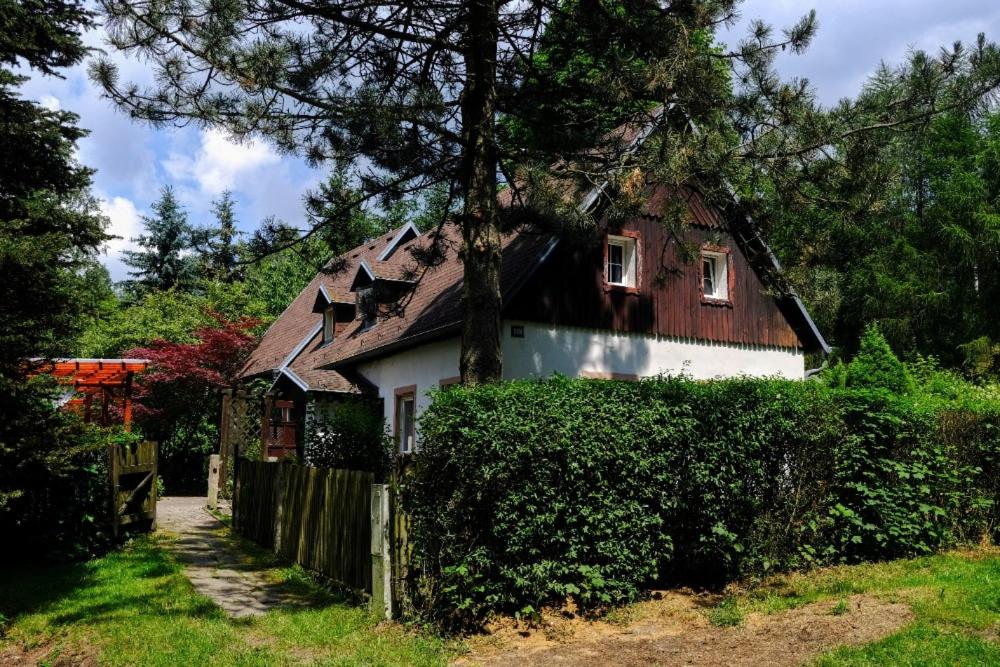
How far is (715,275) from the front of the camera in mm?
17547

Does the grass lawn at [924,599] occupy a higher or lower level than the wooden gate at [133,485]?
lower

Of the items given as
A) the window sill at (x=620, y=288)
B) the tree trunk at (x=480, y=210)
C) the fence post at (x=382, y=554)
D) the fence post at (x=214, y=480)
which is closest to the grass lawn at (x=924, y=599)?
the fence post at (x=382, y=554)

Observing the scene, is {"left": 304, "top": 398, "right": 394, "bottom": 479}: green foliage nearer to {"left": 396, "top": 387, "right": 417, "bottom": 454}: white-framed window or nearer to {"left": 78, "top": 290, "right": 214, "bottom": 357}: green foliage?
{"left": 396, "top": 387, "right": 417, "bottom": 454}: white-framed window

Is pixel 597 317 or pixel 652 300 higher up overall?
pixel 652 300

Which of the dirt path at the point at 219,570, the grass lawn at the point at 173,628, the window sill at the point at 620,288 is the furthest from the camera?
the window sill at the point at 620,288

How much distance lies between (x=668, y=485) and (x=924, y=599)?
2.49 metres

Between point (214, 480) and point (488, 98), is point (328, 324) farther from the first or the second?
point (488, 98)

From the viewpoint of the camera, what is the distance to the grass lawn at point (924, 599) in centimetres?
598

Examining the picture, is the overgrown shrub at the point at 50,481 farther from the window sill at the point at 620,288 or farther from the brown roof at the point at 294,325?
the brown roof at the point at 294,325

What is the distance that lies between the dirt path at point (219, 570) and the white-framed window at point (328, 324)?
716 cm

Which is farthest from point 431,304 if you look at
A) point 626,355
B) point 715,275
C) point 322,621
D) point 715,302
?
point 322,621

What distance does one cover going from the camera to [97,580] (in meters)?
10.4

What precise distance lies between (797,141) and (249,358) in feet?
73.4

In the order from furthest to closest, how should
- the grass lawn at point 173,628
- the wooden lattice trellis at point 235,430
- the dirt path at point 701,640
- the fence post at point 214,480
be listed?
the wooden lattice trellis at point 235,430 < the fence post at point 214,480 < the grass lawn at point 173,628 < the dirt path at point 701,640
